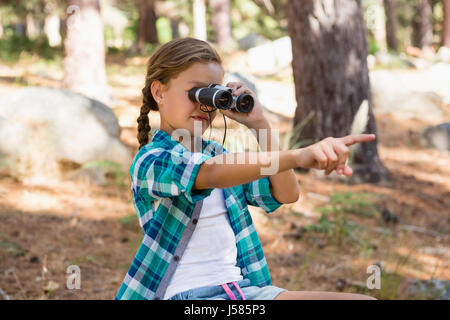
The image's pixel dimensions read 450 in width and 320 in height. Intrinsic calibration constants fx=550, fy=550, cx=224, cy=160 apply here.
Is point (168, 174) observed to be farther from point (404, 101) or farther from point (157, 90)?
point (404, 101)

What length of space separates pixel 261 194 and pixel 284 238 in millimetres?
2635

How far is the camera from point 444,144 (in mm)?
7613

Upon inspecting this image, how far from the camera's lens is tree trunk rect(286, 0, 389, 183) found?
600 cm

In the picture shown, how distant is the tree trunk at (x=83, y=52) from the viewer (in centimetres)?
826

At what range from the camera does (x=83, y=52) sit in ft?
27.3

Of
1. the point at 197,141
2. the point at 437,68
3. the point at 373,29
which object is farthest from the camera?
the point at 373,29

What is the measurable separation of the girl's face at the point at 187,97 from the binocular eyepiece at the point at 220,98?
1.7 inches

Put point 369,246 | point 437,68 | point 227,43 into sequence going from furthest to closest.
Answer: point 227,43, point 437,68, point 369,246

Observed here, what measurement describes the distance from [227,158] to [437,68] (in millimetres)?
11289

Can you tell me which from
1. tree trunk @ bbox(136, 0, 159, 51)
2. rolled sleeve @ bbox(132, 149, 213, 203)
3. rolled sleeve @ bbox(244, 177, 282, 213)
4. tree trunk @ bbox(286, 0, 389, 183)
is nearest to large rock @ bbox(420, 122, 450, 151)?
tree trunk @ bbox(286, 0, 389, 183)

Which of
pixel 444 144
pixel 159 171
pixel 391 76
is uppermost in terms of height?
pixel 159 171

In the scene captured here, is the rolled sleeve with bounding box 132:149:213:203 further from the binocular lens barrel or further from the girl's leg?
the girl's leg

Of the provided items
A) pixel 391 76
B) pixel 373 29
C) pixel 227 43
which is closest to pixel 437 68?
pixel 391 76
